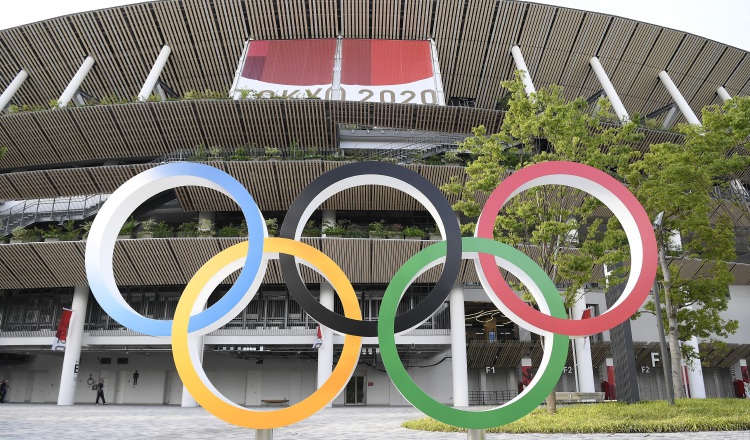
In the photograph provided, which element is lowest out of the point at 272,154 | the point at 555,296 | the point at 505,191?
the point at 555,296

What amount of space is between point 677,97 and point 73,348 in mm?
38655

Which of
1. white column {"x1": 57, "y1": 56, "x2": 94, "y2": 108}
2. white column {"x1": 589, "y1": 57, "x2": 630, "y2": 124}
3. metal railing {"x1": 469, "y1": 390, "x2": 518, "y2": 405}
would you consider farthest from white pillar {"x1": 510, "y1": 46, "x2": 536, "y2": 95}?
white column {"x1": 57, "y1": 56, "x2": 94, "y2": 108}

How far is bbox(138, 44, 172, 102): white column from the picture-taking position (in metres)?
29.6

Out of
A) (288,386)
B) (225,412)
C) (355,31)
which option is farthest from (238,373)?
(225,412)

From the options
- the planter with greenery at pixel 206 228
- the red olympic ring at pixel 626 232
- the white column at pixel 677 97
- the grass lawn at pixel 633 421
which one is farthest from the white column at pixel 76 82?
the white column at pixel 677 97

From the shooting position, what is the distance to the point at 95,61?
3306 centimetres

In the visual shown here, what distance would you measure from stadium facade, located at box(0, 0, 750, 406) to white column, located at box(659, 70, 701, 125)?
0.61ft

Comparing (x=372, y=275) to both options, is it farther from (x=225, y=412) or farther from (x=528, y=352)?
(x=225, y=412)

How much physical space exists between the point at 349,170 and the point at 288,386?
30.6 metres

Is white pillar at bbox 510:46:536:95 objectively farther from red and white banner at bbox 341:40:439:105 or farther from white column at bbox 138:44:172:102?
white column at bbox 138:44:172:102

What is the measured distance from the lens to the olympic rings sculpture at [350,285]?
761 centimetres

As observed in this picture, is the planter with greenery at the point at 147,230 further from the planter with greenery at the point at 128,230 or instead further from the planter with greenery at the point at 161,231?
the planter with greenery at the point at 128,230

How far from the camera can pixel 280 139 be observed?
29.9m

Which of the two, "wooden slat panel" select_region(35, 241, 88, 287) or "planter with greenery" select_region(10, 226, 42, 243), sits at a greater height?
"planter with greenery" select_region(10, 226, 42, 243)
